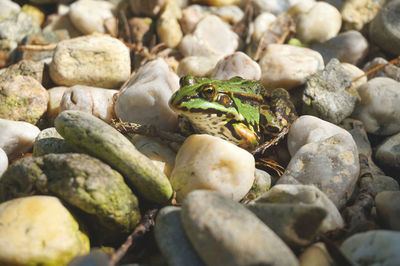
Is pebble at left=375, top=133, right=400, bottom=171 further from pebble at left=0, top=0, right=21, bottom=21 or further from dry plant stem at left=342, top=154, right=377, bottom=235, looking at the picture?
pebble at left=0, top=0, right=21, bottom=21

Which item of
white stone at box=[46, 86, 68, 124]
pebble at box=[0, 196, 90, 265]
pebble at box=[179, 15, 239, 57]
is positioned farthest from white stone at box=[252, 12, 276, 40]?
pebble at box=[0, 196, 90, 265]

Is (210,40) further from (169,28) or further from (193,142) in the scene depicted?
(193,142)

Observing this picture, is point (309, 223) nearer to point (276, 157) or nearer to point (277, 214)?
point (277, 214)

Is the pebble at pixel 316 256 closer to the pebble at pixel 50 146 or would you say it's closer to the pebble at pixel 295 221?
the pebble at pixel 295 221

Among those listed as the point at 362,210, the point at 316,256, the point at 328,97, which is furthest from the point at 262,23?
the point at 316,256

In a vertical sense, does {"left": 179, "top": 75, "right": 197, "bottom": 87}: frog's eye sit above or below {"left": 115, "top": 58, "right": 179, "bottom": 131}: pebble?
above
